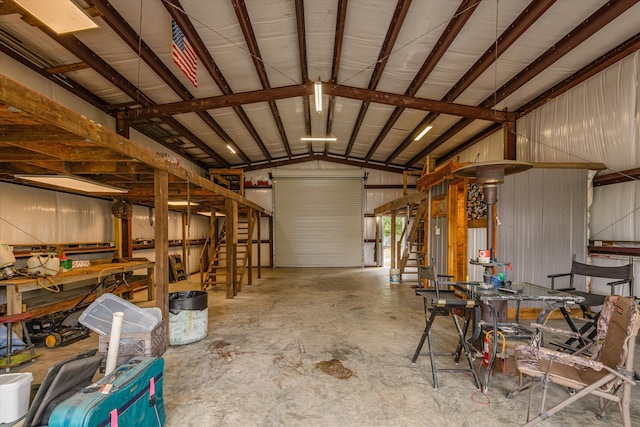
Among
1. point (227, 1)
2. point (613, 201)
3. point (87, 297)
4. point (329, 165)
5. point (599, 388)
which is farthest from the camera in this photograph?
point (329, 165)

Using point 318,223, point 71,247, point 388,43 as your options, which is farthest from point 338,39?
point 318,223

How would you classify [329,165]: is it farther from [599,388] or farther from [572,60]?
[599,388]

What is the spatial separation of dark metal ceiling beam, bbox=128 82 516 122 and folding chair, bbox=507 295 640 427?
575 centimetres

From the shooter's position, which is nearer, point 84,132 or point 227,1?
point 84,132

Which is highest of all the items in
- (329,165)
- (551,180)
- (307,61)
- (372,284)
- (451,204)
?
(307,61)

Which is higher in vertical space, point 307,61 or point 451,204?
point 307,61

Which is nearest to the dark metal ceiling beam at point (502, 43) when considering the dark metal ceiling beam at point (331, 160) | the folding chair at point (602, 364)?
the folding chair at point (602, 364)

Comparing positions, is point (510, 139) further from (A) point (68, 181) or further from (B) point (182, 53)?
(A) point (68, 181)

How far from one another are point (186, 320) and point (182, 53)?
3.92m

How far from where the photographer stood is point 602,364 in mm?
2061

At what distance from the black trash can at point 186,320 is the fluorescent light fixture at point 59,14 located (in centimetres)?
329

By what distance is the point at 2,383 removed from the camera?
201 cm

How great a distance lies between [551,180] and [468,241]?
5.72 feet

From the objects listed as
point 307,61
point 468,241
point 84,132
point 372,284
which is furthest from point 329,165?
point 84,132
